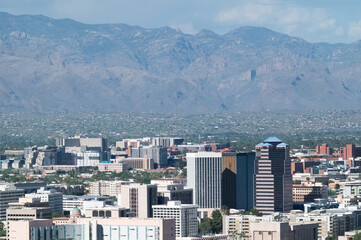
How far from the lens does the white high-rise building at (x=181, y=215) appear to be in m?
101

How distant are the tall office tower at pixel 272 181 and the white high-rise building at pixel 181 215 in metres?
21.1

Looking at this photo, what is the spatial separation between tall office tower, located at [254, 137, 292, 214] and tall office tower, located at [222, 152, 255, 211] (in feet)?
2.87

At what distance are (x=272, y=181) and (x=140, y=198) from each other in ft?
58.9

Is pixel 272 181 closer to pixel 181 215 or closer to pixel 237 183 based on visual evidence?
pixel 237 183

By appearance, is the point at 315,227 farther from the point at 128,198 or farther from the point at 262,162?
the point at 262,162

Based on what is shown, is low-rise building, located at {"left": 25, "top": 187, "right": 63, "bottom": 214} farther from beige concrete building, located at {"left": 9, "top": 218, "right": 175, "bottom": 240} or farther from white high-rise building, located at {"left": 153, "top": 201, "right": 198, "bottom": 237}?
beige concrete building, located at {"left": 9, "top": 218, "right": 175, "bottom": 240}

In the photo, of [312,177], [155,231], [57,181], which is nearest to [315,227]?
[155,231]

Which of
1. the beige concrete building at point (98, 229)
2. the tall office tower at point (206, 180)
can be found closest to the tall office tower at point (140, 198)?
the tall office tower at point (206, 180)

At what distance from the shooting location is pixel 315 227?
9794cm

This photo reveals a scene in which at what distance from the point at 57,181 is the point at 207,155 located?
48070 millimetres

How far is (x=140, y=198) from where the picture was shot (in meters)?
111

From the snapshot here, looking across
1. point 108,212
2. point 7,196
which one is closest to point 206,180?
point 7,196

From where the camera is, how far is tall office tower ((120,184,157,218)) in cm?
10988

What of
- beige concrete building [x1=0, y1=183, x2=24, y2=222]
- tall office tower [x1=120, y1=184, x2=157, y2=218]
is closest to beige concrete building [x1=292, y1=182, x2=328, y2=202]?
beige concrete building [x1=0, y1=183, x2=24, y2=222]
